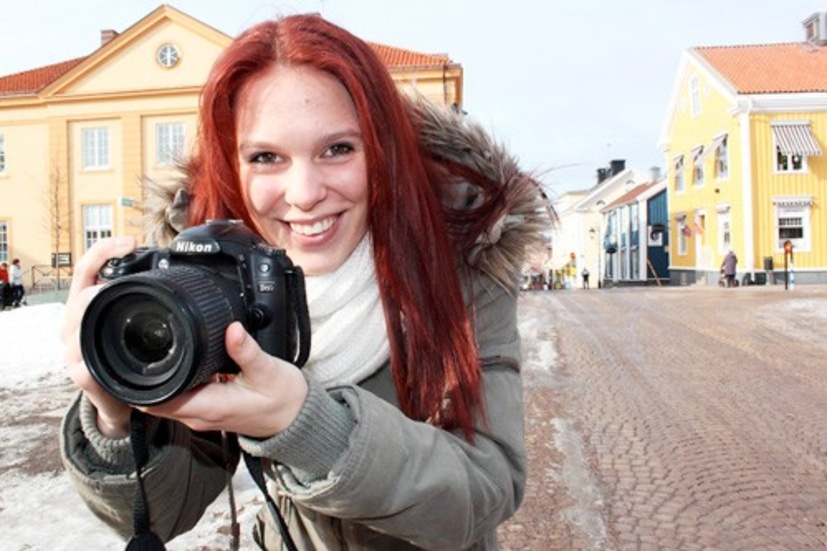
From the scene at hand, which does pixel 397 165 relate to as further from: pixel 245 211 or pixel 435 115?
pixel 245 211

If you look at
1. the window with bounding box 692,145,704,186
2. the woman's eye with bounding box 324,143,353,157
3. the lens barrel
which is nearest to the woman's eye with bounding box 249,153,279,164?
the woman's eye with bounding box 324,143,353,157

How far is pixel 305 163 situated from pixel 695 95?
32.4m

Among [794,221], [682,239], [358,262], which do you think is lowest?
[358,262]

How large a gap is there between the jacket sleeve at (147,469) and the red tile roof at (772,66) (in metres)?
28.6

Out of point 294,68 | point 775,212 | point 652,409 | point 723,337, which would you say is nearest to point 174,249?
point 294,68

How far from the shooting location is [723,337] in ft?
36.5

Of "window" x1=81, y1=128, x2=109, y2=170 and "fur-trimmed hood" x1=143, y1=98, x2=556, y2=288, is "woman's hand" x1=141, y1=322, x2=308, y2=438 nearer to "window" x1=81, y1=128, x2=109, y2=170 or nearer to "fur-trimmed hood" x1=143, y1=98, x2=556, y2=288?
"fur-trimmed hood" x1=143, y1=98, x2=556, y2=288

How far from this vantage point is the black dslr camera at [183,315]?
1.13 metres

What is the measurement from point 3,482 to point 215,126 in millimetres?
3748

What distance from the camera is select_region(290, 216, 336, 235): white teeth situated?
5.25ft

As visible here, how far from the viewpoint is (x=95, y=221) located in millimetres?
29609

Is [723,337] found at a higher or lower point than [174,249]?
lower

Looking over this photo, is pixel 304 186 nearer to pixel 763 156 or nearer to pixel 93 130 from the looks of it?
pixel 763 156

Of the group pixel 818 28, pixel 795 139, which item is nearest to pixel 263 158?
pixel 795 139
